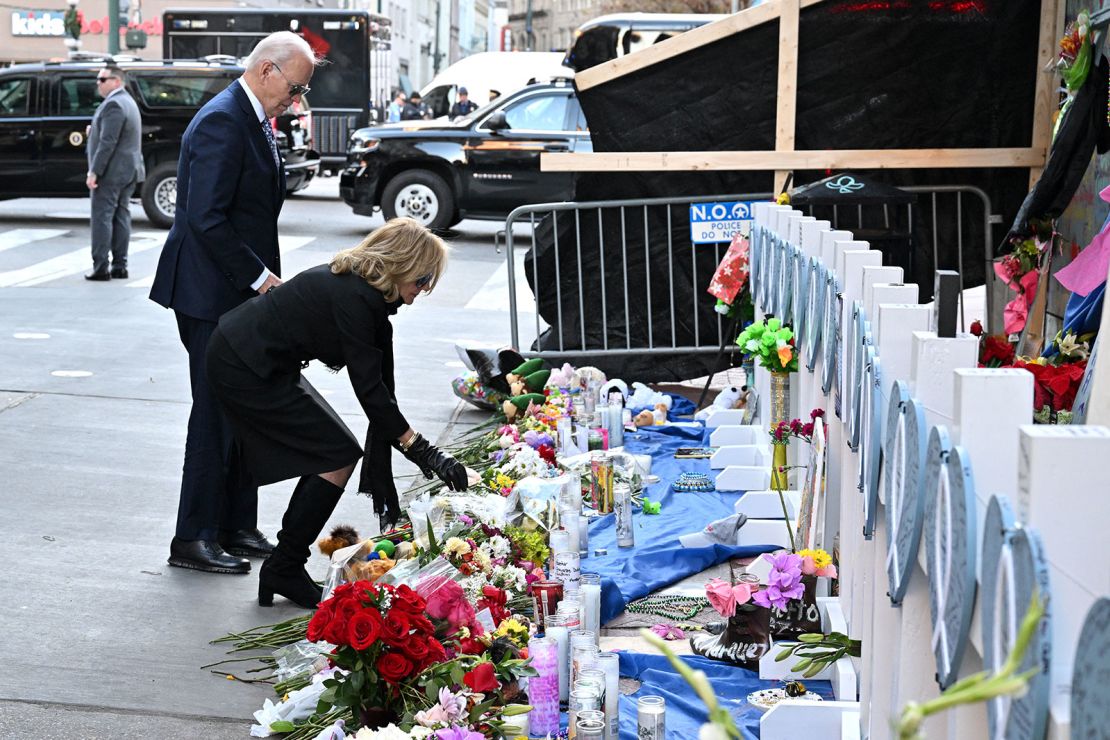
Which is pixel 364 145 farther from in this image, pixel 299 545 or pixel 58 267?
pixel 299 545

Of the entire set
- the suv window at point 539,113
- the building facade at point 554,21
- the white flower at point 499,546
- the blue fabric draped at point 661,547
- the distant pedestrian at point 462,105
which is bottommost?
the blue fabric draped at point 661,547

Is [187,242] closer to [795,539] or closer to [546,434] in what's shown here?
[546,434]

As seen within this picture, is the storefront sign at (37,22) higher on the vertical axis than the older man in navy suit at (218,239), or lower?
higher

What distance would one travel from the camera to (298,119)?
21.3 meters

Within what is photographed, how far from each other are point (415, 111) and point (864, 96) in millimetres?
22548

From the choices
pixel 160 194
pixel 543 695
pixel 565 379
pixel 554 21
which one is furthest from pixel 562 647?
pixel 554 21

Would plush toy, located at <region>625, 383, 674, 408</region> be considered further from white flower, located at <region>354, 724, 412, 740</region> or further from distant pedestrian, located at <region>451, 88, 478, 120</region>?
distant pedestrian, located at <region>451, 88, 478, 120</region>

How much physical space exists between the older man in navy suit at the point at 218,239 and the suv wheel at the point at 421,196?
12374 millimetres

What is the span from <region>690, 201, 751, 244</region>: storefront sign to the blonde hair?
14.1 feet

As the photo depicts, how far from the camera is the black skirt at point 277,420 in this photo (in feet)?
16.8

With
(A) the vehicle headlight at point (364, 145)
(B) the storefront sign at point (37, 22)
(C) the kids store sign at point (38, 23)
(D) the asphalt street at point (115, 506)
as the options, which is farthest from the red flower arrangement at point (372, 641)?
(B) the storefront sign at point (37, 22)

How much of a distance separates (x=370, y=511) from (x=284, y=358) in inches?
67.6

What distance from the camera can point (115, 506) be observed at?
644 cm

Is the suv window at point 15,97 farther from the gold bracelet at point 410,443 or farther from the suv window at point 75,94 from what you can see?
the gold bracelet at point 410,443
